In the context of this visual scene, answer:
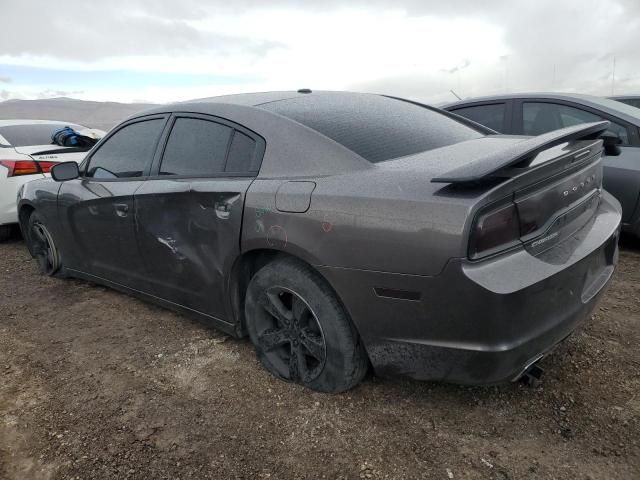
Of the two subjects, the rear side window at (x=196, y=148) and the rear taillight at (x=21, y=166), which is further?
the rear taillight at (x=21, y=166)

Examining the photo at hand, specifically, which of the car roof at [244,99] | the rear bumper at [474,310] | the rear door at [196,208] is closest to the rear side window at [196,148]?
the rear door at [196,208]

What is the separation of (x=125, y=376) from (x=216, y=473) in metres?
1.01

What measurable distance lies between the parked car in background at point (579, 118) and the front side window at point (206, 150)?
10.5 ft

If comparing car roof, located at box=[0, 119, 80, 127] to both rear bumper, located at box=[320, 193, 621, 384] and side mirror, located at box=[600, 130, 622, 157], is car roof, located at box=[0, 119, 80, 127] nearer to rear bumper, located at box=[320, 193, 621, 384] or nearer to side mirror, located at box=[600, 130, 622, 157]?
rear bumper, located at box=[320, 193, 621, 384]

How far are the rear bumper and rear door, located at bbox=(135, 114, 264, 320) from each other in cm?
71

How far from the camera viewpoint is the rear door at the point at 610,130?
13.9 ft

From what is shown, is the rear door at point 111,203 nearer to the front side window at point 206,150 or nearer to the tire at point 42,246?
the front side window at point 206,150

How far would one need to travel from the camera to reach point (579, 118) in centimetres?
456

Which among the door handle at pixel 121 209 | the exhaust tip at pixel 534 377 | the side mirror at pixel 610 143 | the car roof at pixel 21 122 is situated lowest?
the exhaust tip at pixel 534 377

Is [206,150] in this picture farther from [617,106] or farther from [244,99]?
[617,106]

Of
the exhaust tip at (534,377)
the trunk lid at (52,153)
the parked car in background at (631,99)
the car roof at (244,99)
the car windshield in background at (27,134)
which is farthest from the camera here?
the parked car in background at (631,99)

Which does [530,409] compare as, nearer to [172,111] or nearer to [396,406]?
[396,406]

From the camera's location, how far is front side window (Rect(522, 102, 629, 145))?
4.50m

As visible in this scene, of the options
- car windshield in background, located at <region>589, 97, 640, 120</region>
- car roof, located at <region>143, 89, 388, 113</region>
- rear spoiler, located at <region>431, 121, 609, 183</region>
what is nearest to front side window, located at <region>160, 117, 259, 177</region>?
car roof, located at <region>143, 89, 388, 113</region>
